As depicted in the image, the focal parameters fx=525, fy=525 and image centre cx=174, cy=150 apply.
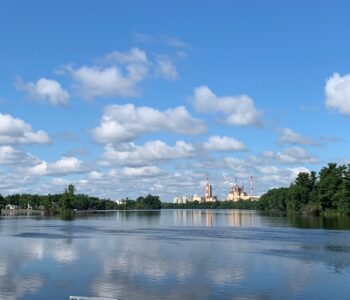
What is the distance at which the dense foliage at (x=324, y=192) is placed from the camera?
449ft

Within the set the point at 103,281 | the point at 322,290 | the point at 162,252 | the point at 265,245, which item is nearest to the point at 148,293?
the point at 103,281

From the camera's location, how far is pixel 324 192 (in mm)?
146750

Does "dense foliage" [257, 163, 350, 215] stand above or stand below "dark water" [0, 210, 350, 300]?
above

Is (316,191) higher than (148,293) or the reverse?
higher

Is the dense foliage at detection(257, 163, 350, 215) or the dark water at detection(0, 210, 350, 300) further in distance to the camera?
the dense foliage at detection(257, 163, 350, 215)

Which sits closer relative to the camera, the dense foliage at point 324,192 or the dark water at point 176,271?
the dark water at point 176,271

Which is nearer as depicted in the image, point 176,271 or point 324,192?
point 176,271

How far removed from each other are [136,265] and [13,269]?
28.2 feet

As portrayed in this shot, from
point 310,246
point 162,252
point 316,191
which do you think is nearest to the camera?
point 162,252

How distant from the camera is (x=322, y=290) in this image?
2947 cm

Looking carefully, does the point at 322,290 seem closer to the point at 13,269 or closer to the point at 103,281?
the point at 103,281

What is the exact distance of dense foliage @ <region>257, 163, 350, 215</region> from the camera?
13688 cm

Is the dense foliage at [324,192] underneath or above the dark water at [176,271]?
above

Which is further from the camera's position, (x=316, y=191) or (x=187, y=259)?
(x=316, y=191)
